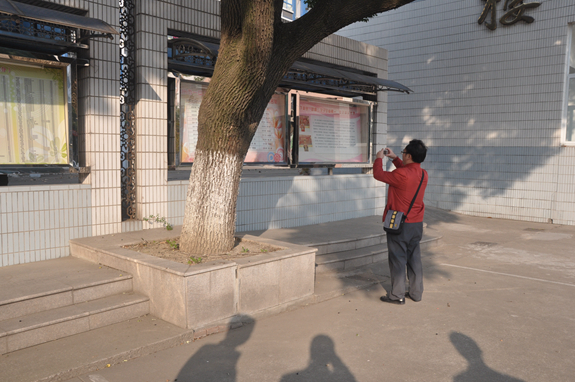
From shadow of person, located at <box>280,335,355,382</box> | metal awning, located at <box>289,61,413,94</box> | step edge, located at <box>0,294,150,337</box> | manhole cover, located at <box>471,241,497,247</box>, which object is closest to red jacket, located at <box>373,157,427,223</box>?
shadow of person, located at <box>280,335,355,382</box>

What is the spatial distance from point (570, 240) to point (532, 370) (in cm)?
762

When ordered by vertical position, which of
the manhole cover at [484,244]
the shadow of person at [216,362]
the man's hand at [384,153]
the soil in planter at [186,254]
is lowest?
the manhole cover at [484,244]

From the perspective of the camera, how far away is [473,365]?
14.0ft

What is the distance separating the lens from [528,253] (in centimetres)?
921

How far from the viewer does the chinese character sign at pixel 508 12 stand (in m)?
13.0

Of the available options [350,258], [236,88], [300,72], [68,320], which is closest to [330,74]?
[300,72]

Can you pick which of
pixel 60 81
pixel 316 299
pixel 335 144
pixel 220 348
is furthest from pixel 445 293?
pixel 60 81

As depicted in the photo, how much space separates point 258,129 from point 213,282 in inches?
179

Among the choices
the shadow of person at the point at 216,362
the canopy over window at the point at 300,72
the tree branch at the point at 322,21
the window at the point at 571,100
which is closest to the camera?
the shadow of person at the point at 216,362

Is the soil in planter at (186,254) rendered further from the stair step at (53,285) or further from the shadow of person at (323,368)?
the shadow of person at (323,368)

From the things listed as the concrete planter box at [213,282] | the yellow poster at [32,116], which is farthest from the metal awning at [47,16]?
the concrete planter box at [213,282]

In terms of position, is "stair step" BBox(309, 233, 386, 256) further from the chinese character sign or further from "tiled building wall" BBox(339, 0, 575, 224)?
the chinese character sign

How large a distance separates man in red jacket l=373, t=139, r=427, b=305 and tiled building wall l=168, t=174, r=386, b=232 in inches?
124

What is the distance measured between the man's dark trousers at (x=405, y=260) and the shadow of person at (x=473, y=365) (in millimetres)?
1063
